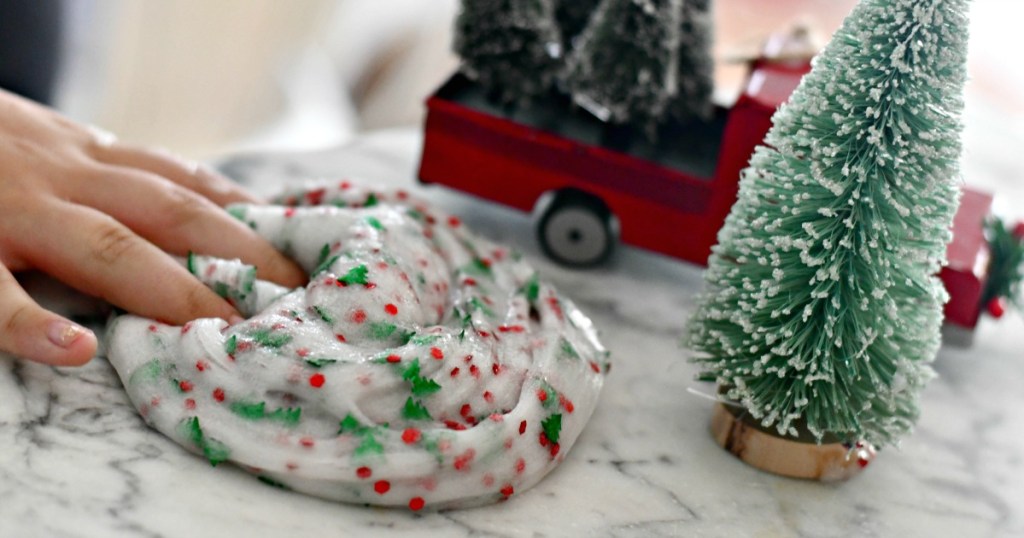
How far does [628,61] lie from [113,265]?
1.81 feet

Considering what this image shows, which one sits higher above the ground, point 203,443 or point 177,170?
point 177,170

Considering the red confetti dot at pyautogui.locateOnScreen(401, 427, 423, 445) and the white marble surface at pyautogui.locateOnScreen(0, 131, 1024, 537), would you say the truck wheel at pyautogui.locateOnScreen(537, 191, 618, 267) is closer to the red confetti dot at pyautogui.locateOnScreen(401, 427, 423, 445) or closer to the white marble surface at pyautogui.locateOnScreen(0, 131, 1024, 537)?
the white marble surface at pyautogui.locateOnScreen(0, 131, 1024, 537)

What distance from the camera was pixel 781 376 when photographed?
2.71 feet

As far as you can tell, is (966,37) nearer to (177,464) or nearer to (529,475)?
(529,475)

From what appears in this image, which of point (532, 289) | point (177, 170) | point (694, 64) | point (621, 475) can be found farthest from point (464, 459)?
point (694, 64)

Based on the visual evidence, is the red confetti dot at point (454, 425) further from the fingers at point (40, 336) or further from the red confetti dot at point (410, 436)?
the fingers at point (40, 336)

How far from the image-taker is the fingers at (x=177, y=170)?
3.28ft

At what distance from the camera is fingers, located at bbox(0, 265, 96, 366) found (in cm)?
77

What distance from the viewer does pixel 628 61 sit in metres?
1.11

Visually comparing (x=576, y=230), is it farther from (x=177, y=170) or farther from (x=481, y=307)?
(x=177, y=170)

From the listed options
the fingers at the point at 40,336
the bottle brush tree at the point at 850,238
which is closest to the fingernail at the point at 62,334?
the fingers at the point at 40,336

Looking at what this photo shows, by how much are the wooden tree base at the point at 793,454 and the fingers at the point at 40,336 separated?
1.70ft

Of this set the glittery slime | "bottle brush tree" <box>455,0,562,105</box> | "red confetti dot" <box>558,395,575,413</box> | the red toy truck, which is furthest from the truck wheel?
"red confetti dot" <box>558,395,575,413</box>

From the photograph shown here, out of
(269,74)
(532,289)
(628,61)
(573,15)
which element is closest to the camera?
(532,289)
